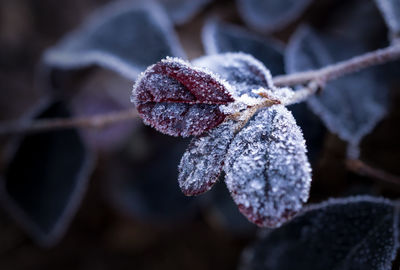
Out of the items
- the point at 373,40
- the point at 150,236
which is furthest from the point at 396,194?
the point at 150,236

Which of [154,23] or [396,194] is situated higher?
[154,23]

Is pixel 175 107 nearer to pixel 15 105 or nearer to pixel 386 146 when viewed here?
pixel 386 146

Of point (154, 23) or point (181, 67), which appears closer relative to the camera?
point (181, 67)

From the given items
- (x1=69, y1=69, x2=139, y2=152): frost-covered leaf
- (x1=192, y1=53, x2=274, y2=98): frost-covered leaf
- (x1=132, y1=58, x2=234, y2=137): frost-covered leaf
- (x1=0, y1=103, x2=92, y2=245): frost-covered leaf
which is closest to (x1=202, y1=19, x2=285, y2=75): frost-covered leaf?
(x1=192, y1=53, x2=274, y2=98): frost-covered leaf

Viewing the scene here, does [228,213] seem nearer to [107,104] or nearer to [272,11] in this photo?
[272,11]

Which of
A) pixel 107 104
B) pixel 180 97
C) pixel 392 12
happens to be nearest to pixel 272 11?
pixel 392 12
